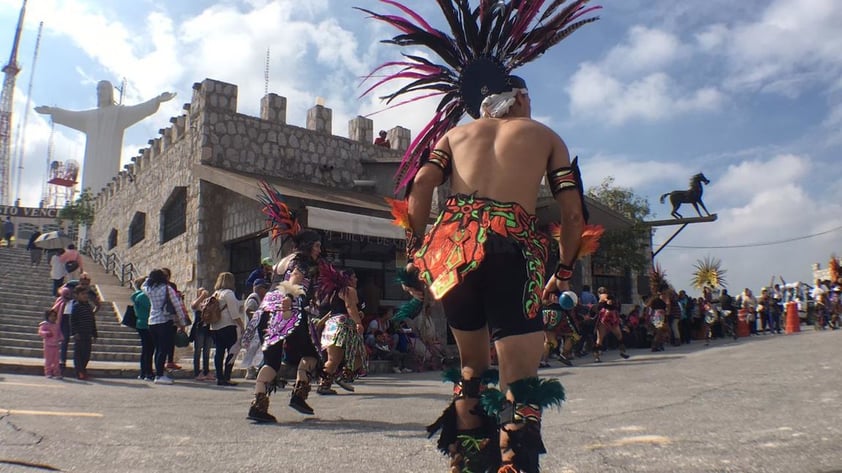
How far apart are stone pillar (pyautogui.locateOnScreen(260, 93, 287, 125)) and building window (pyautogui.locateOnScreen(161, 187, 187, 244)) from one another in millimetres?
2966

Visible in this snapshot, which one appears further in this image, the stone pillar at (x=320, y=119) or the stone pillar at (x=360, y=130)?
the stone pillar at (x=360, y=130)

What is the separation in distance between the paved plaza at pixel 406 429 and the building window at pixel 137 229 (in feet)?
49.2

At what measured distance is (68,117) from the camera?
55.5m

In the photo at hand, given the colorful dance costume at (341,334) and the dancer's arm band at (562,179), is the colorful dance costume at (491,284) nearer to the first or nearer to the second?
the dancer's arm band at (562,179)

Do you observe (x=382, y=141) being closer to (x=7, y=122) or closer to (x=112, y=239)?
(x=112, y=239)

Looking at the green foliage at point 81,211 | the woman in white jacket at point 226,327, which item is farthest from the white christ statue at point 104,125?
the woman in white jacket at point 226,327

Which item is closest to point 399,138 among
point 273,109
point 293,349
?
point 273,109

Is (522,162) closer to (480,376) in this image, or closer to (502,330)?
(502,330)

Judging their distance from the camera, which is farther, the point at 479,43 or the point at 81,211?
the point at 81,211

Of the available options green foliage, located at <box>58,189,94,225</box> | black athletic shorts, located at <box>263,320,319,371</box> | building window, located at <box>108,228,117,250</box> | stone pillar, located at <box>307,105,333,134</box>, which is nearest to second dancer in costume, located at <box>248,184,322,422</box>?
black athletic shorts, located at <box>263,320,319,371</box>

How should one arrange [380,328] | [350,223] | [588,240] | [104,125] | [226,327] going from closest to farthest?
1. [588,240]
2. [226,327]
3. [350,223]
4. [380,328]
5. [104,125]


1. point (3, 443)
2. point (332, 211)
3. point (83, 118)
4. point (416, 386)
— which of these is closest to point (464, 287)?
point (3, 443)

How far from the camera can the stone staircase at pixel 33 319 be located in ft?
39.3

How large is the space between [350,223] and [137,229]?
13010 millimetres
